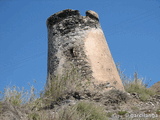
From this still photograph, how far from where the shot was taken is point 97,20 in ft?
30.2

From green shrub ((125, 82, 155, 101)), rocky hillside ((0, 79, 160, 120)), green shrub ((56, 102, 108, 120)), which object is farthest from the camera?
green shrub ((125, 82, 155, 101))

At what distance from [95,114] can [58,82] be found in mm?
2314

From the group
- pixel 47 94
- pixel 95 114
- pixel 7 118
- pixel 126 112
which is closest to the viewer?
pixel 7 118

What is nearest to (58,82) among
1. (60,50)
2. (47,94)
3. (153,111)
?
(47,94)

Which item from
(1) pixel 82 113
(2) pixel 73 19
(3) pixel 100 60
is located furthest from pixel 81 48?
(1) pixel 82 113

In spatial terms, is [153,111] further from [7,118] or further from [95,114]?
[7,118]

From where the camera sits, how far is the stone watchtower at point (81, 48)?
7.99 m

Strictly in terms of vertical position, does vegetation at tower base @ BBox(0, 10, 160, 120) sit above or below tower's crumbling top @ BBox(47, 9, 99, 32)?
below

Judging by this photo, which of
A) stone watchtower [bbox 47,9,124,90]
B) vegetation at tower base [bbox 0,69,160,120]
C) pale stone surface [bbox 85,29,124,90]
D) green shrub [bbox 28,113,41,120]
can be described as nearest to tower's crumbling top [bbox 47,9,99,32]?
stone watchtower [bbox 47,9,124,90]

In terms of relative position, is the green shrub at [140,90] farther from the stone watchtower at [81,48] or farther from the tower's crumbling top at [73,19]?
the tower's crumbling top at [73,19]

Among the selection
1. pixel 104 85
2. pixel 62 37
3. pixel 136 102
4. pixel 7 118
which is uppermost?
pixel 62 37

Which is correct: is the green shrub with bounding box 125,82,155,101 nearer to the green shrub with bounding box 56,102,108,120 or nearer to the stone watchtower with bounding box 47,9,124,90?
the stone watchtower with bounding box 47,9,124,90

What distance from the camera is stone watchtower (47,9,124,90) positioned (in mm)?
7992

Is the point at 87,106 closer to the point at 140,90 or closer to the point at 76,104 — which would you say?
the point at 76,104
